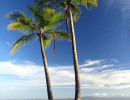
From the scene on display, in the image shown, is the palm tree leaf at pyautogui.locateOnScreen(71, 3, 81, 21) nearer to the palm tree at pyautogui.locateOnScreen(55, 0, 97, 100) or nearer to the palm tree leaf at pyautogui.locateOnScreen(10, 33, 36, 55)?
the palm tree at pyautogui.locateOnScreen(55, 0, 97, 100)

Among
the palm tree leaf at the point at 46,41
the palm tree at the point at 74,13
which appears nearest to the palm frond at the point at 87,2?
the palm tree at the point at 74,13

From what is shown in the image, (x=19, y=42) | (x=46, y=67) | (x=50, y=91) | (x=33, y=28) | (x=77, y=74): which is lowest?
(x=50, y=91)

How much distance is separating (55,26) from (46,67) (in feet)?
15.9

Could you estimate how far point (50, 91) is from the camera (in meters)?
15.1

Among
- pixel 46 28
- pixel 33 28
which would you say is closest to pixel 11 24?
pixel 33 28

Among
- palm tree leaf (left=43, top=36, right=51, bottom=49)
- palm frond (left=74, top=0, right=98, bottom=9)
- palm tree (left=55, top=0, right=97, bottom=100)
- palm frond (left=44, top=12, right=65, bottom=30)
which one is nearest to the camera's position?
palm tree (left=55, top=0, right=97, bottom=100)

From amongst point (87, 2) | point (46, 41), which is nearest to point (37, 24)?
point (46, 41)

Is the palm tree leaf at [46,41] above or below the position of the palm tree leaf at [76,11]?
below

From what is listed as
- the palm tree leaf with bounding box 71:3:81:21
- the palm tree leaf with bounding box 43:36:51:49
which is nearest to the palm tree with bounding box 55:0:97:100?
the palm tree leaf with bounding box 71:3:81:21

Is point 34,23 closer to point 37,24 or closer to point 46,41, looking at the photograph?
point 37,24

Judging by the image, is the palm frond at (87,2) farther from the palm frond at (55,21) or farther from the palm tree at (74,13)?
the palm frond at (55,21)

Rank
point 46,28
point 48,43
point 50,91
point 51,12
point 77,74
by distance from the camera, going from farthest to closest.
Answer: point 48,43
point 46,28
point 51,12
point 50,91
point 77,74

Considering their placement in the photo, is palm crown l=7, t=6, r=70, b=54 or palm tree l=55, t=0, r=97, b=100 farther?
palm crown l=7, t=6, r=70, b=54

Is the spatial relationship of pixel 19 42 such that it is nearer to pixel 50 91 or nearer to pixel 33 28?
pixel 33 28
